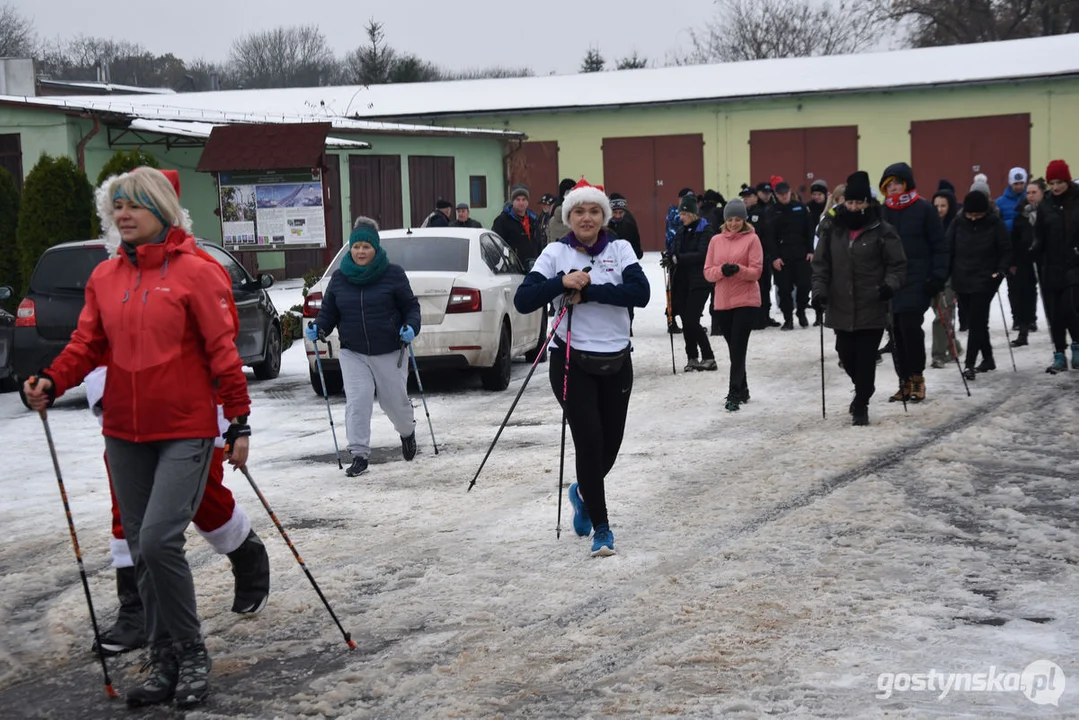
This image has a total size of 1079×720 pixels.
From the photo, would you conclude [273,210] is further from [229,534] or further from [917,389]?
[229,534]

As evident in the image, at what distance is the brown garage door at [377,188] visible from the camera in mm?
31938

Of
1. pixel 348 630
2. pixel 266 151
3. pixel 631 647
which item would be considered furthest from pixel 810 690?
pixel 266 151

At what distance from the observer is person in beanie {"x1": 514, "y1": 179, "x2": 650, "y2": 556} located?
22.9 feet

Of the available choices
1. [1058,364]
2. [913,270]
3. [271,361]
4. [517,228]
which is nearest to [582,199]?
[913,270]

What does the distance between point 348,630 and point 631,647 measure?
1.20 metres

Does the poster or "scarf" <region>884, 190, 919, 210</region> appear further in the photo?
the poster

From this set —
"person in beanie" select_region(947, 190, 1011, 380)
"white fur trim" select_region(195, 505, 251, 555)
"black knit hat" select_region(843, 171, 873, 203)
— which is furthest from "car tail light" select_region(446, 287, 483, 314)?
"white fur trim" select_region(195, 505, 251, 555)

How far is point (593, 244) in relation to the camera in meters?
7.14

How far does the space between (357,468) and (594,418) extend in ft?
9.96

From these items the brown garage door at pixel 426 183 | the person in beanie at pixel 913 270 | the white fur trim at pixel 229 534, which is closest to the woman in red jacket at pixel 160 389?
the white fur trim at pixel 229 534

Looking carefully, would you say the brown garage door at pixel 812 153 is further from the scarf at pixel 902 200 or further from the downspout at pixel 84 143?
the scarf at pixel 902 200

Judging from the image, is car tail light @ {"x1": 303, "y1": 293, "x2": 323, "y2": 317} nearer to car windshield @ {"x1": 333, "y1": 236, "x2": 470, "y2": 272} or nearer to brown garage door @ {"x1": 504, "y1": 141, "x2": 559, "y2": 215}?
car windshield @ {"x1": 333, "y1": 236, "x2": 470, "y2": 272}

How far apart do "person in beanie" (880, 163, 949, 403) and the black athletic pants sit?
32.7 inches

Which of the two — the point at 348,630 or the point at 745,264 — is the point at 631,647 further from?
the point at 745,264
